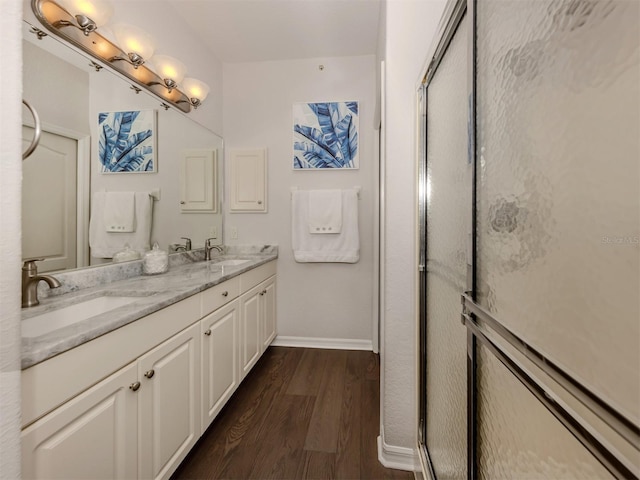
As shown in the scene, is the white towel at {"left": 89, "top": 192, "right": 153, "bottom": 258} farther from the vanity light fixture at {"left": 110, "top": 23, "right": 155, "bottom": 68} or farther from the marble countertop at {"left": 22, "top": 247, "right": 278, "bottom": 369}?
the vanity light fixture at {"left": 110, "top": 23, "right": 155, "bottom": 68}

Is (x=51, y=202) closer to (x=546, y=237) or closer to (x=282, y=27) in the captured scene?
(x=546, y=237)

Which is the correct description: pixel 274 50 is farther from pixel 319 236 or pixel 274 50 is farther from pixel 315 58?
pixel 319 236

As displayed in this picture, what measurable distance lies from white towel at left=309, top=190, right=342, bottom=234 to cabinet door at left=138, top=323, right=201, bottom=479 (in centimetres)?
141

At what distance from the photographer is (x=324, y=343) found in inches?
107

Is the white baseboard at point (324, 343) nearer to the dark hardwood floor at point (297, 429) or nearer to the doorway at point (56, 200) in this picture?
the dark hardwood floor at point (297, 429)

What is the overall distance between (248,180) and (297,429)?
1.97 m

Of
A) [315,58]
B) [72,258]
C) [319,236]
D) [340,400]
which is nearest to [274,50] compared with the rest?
[315,58]

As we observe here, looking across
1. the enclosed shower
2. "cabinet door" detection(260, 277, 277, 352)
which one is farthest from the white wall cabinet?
the enclosed shower

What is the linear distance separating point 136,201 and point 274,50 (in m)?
1.70

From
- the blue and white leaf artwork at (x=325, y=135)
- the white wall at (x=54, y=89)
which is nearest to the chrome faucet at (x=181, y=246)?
the white wall at (x=54, y=89)

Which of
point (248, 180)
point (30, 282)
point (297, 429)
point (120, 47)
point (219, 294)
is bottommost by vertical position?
point (297, 429)

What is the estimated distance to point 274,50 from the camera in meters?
2.56

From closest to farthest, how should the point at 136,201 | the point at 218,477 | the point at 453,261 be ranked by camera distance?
the point at 453,261, the point at 218,477, the point at 136,201

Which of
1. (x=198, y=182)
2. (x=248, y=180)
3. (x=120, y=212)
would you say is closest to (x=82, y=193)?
(x=120, y=212)
